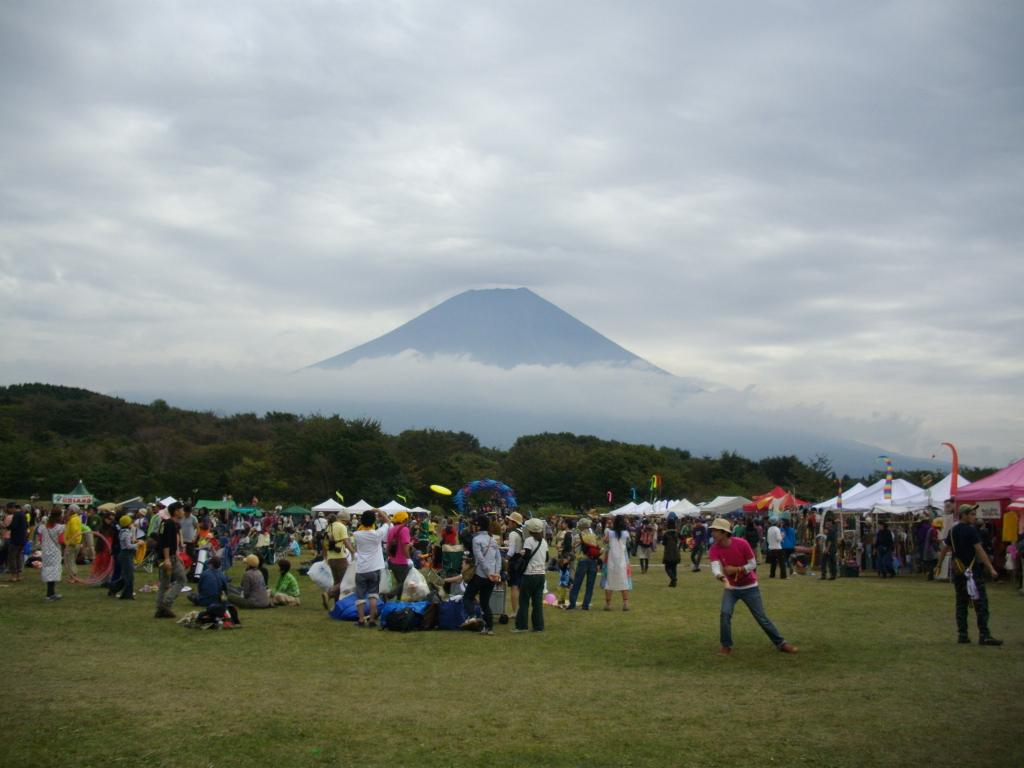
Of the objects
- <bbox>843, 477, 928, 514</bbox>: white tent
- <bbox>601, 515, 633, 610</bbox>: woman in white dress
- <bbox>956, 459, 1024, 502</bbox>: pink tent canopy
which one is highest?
<bbox>956, 459, 1024, 502</bbox>: pink tent canopy

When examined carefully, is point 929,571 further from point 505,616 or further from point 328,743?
point 328,743

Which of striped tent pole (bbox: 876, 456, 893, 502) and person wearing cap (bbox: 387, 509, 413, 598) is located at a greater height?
striped tent pole (bbox: 876, 456, 893, 502)

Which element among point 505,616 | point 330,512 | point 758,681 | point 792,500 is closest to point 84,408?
point 330,512

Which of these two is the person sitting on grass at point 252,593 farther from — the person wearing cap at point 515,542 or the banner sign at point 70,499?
the banner sign at point 70,499

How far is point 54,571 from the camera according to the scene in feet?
39.5

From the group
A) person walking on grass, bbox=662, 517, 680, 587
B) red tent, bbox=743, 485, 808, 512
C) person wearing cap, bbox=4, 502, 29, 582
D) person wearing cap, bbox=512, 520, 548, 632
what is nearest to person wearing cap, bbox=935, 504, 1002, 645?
person wearing cap, bbox=512, 520, 548, 632

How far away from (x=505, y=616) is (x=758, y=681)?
4850mm

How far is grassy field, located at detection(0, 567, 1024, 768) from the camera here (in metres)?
4.64

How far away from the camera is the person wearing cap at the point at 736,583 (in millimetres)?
7867

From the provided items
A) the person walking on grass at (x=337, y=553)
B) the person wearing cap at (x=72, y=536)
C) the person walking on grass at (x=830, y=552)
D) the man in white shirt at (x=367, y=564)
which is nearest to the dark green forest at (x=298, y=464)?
the person walking on grass at (x=830, y=552)

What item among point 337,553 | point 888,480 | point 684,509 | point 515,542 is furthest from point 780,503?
point 337,553

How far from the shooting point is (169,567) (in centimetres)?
1037

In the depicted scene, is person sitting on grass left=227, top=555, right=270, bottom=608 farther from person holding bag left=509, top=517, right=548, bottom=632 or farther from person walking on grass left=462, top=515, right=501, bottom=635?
person holding bag left=509, top=517, right=548, bottom=632

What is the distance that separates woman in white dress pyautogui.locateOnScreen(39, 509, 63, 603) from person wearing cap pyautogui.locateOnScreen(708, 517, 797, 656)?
33.9 feet
